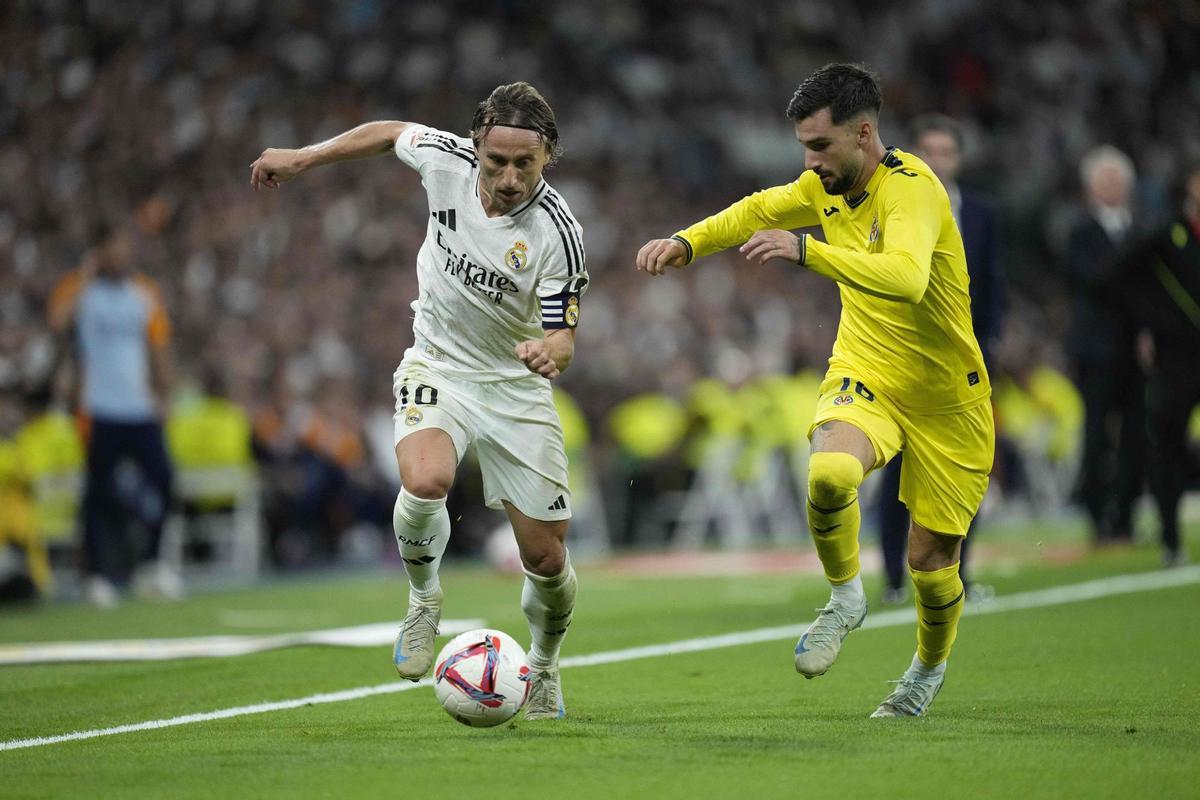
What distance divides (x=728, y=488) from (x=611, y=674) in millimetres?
12188

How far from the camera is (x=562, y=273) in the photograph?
6109mm

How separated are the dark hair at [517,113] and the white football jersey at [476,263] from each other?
238 mm

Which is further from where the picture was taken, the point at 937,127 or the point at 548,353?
the point at 937,127

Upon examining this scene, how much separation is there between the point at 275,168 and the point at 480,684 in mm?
2117

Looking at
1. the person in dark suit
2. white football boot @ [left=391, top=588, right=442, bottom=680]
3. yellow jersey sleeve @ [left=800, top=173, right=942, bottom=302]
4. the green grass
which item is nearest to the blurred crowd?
the person in dark suit

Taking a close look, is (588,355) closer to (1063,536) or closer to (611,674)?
(1063,536)

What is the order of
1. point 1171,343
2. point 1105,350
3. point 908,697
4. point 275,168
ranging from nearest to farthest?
point 908,697 → point 275,168 → point 1171,343 → point 1105,350

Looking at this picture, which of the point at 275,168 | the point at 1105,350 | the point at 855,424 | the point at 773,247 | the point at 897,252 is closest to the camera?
the point at 773,247

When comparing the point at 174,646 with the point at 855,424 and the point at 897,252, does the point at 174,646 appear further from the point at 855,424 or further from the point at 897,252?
the point at 897,252

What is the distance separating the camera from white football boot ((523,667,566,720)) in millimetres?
6332

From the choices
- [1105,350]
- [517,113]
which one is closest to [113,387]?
[517,113]

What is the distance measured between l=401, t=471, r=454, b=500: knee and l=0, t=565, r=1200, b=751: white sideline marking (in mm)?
1201

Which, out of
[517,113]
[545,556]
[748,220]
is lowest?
[545,556]

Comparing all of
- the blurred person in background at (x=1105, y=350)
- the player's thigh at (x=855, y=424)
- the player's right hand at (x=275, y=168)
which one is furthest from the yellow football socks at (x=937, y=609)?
the blurred person in background at (x=1105, y=350)
